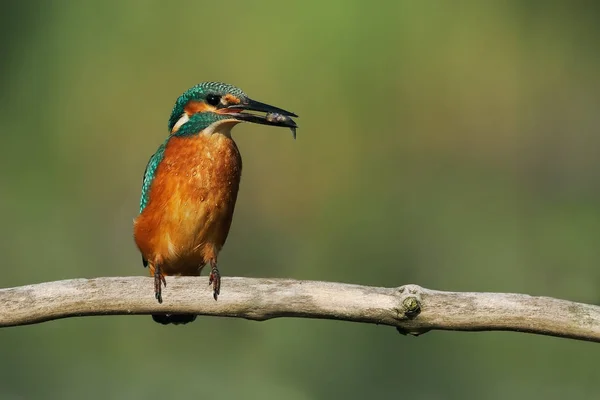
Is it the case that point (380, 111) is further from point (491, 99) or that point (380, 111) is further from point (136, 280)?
point (136, 280)

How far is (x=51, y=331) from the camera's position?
601cm

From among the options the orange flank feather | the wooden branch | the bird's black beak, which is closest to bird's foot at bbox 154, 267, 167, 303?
the wooden branch

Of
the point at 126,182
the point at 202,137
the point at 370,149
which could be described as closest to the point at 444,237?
the point at 370,149

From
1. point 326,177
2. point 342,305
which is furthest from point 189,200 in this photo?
point 326,177

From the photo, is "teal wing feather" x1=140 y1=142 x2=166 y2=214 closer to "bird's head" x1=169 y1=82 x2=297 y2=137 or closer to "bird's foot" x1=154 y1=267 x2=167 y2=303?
"bird's head" x1=169 y1=82 x2=297 y2=137

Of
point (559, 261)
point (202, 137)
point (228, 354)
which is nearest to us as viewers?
point (202, 137)

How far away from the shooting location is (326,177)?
731 centimetres

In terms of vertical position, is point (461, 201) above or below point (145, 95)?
below

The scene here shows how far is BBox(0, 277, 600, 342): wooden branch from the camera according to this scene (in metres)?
2.88

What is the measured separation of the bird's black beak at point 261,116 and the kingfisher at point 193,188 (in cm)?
5

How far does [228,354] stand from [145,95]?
2257 millimetres

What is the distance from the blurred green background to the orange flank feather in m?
1.76

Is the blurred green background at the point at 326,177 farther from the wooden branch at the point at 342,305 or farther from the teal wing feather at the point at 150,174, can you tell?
the wooden branch at the point at 342,305

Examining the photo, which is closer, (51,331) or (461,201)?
(51,331)
